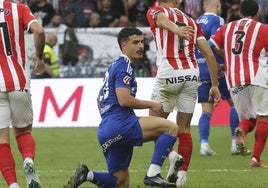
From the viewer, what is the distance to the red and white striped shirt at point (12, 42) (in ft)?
32.4

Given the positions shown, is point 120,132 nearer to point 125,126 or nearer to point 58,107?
point 125,126

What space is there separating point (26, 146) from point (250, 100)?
3.58m

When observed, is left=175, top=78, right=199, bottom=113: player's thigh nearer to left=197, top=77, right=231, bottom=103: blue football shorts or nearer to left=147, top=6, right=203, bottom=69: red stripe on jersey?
left=147, top=6, right=203, bottom=69: red stripe on jersey

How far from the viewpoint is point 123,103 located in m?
9.62

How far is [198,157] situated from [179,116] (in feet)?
9.75

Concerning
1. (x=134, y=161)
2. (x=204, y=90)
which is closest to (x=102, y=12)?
(x=204, y=90)

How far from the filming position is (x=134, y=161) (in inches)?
529

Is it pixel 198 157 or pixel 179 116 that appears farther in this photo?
pixel 198 157

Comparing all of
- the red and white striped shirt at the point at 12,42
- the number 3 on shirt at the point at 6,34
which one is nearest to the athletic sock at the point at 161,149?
the red and white striped shirt at the point at 12,42

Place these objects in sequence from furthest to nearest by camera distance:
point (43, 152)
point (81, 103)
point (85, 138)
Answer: point (81, 103), point (85, 138), point (43, 152)

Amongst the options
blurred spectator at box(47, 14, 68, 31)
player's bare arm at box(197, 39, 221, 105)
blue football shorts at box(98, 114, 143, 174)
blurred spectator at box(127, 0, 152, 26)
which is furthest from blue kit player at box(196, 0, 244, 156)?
blurred spectator at box(127, 0, 152, 26)

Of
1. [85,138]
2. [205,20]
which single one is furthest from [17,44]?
[85,138]

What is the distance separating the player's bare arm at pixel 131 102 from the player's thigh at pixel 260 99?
9.54 feet

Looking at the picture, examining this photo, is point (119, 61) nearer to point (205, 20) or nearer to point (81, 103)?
point (205, 20)
